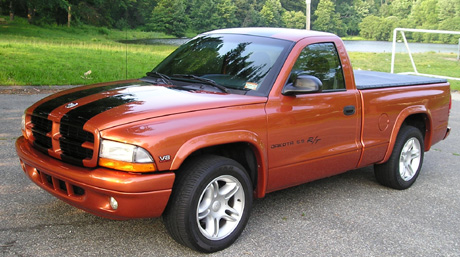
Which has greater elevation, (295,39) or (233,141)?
(295,39)

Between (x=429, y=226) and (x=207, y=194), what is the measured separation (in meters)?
2.20

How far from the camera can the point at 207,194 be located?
3633mm

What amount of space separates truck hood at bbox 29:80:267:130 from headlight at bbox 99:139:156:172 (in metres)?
0.15

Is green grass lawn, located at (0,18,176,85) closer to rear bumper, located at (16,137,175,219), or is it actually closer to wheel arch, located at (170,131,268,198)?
rear bumper, located at (16,137,175,219)

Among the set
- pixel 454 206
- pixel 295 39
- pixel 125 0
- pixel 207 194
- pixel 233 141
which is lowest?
pixel 454 206

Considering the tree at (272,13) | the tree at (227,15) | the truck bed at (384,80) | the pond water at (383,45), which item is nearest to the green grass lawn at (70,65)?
the pond water at (383,45)

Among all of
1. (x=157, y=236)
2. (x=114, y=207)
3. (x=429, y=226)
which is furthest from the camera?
(x=429, y=226)

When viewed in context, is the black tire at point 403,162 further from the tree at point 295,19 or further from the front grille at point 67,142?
the tree at point 295,19

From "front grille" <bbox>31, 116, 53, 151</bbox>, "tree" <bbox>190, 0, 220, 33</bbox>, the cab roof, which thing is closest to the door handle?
the cab roof

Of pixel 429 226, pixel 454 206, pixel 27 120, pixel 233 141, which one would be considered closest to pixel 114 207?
pixel 233 141

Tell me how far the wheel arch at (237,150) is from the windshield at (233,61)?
0.49 meters

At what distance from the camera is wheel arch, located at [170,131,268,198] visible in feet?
11.1

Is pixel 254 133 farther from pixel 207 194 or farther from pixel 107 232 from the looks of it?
pixel 107 232

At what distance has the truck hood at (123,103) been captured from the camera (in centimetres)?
337
